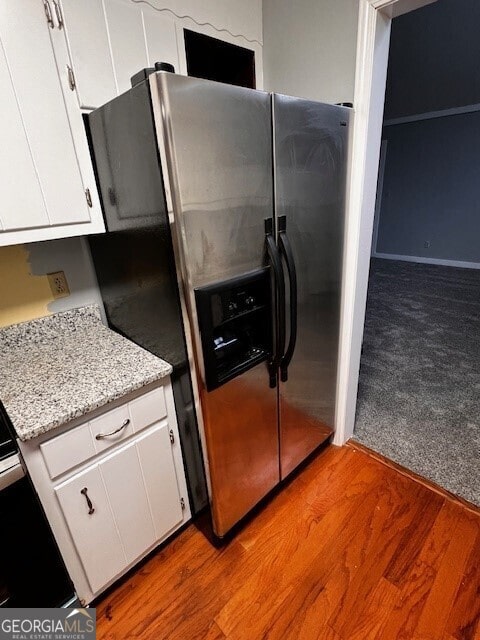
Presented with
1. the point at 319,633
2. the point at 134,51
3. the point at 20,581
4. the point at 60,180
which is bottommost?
the point at 319,633

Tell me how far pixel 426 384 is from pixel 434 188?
4519 millimetres

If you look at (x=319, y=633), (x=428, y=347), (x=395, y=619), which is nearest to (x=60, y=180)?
(x=319, y=633)

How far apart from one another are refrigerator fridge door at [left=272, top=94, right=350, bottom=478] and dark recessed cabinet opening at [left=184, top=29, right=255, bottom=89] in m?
0.62

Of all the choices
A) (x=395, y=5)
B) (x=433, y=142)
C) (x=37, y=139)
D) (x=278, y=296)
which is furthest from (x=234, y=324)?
(x=433, y=142)

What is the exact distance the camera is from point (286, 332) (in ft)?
4.43

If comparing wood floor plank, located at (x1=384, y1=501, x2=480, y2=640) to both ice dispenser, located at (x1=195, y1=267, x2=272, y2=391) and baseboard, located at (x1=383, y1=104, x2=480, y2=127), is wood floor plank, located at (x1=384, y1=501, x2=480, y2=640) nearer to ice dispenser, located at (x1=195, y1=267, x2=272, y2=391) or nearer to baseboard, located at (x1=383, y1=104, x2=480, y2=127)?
ice dispenser, located at (x1=195, y1=267, x2=272, y2=391)

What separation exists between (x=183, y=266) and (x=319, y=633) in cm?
136

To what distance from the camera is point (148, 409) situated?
3.88 feet

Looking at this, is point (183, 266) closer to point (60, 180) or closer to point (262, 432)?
point (60, 180)

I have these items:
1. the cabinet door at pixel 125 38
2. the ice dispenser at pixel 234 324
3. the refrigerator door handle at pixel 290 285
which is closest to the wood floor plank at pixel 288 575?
the refrigerator door handle at pixel 290 285

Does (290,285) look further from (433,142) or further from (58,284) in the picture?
(433,142)

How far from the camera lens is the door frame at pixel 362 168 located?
3.98ft

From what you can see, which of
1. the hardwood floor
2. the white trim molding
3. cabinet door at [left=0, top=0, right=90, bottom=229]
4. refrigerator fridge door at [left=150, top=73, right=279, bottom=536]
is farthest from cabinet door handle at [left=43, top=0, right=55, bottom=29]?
the hardwood floor

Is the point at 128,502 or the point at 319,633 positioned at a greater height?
the point at 128,502
